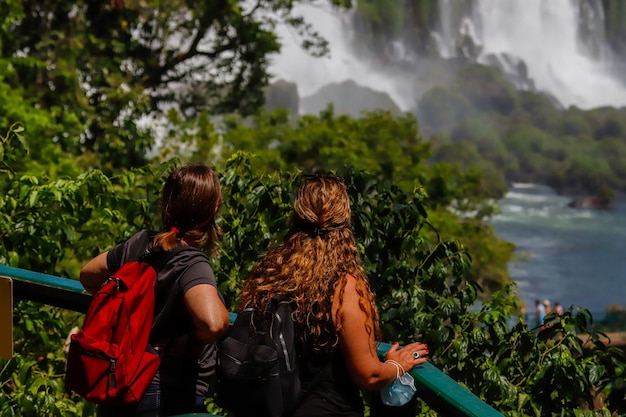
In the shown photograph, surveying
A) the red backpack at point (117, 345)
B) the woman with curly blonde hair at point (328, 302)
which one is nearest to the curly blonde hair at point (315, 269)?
the woman with curly blonde hair at point (328, 302)

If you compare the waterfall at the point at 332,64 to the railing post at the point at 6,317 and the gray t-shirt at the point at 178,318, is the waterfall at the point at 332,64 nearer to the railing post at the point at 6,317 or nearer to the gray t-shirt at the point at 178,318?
the railing post at the point at 6,317

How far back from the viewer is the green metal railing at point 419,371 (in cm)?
195

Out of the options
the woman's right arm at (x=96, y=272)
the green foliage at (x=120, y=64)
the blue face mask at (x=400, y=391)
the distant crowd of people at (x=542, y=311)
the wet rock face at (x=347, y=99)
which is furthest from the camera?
the wet rock face at (x=347, y=99)

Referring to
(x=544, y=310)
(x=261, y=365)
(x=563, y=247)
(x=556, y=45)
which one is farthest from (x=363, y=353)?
(x=556, y=45)

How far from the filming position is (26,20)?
18781 millimetres

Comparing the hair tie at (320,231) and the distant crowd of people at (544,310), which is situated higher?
the hair tie at (320,231)

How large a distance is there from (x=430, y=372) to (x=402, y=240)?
6.25 feet

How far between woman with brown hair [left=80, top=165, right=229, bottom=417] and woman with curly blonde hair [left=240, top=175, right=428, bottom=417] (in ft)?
0.42

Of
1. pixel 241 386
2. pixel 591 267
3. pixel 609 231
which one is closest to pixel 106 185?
pixel 241 386

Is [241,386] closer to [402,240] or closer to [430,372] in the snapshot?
[430,372]

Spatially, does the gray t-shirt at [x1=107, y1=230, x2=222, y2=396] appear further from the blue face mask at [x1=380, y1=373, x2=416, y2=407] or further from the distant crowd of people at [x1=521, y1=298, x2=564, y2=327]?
the distant crowd of people at [x1=521, y1=298, x2=564, y2=327]

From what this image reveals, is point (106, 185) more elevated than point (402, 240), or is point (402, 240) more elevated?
point (106, 185)

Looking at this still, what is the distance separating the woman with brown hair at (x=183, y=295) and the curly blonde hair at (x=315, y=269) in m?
0.13

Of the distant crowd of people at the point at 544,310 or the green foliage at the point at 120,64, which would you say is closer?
the distant crowd of people at the point at 544,310
